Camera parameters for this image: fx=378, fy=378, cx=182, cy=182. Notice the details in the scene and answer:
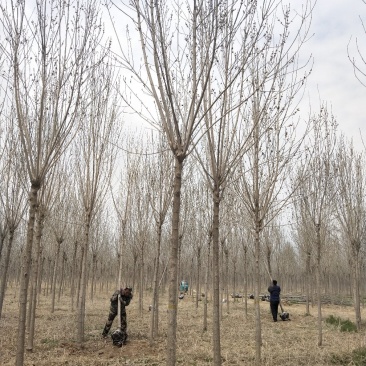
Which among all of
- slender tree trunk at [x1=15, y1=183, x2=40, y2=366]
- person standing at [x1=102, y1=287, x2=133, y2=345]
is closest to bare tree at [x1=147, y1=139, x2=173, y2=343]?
person standing at [x1=102, y1=287, x2=133, y2=345]

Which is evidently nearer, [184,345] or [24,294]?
[24,294]

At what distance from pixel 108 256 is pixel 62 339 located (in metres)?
22.8

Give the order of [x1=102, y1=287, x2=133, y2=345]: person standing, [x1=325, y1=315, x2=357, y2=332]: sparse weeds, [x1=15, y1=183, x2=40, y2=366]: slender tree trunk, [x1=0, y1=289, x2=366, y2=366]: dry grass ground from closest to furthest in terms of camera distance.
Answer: [x1=15, y1=183, x2=40, y2=366]: slender tree trunk, [x1=0, y1=289, x2=366, y2=366]: dry grass ground, [x1=102, y1=287, x2=133, y2=345]: person standing, [x1=325, y1=315, x2=357, y2=332]: sparse weeds

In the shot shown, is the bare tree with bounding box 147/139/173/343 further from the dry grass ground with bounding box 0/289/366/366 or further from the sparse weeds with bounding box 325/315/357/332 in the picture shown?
the sparse weeds with bounding box 325/315/357/332

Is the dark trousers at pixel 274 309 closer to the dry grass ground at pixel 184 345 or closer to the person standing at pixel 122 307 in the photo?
the dry grass ground at pixel 184 345

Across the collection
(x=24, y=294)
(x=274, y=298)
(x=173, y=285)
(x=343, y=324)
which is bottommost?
(x=343, y=324)

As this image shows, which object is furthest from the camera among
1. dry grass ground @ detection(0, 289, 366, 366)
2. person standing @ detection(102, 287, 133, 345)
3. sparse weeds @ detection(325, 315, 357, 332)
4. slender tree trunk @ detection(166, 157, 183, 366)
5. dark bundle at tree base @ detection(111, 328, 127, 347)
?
sparse weeds @ detection(325, 315, 357, 332)

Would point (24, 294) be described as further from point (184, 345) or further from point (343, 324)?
point (343, 324)

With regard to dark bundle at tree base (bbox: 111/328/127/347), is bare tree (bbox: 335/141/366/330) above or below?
above

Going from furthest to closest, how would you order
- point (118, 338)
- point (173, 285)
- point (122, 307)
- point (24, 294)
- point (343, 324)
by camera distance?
1. point (343, 324)
2. point (122, 307)
3. point (118, 338)
4. point (24, 294)
5. point (173, 285)

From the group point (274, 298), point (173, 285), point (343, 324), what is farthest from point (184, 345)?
point (343, 324)

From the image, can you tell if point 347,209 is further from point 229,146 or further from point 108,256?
point 108,256

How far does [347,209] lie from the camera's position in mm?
10484

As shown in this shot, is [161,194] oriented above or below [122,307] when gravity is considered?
above
